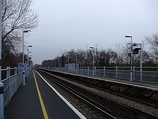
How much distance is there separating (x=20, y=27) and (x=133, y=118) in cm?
2533

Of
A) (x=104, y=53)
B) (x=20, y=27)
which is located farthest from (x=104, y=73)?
(x=104, y=53)

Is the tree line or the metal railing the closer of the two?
the metal railing

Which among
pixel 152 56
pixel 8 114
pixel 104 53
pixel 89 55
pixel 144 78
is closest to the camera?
pixel 8 114

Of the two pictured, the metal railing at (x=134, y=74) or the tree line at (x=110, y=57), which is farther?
the tree line at (x=110, y=57)

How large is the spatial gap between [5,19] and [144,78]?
1705 cm

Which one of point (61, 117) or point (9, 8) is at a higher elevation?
point (9, 8)

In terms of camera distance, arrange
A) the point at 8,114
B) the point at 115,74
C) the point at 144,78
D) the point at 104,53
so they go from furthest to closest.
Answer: the point at 104,53 → the point at 115,74 → the point at 144,78 → the point at 8,114

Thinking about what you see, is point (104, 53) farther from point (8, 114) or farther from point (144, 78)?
point (8, 114)

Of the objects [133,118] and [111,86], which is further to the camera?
[111,86]

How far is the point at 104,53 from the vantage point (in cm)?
11019

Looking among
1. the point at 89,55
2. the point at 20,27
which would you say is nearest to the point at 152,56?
the point at 20,27

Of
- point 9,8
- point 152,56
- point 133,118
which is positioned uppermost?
point 9,8

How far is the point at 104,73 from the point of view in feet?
120

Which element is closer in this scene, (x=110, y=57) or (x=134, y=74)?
(x=134, y=74)
